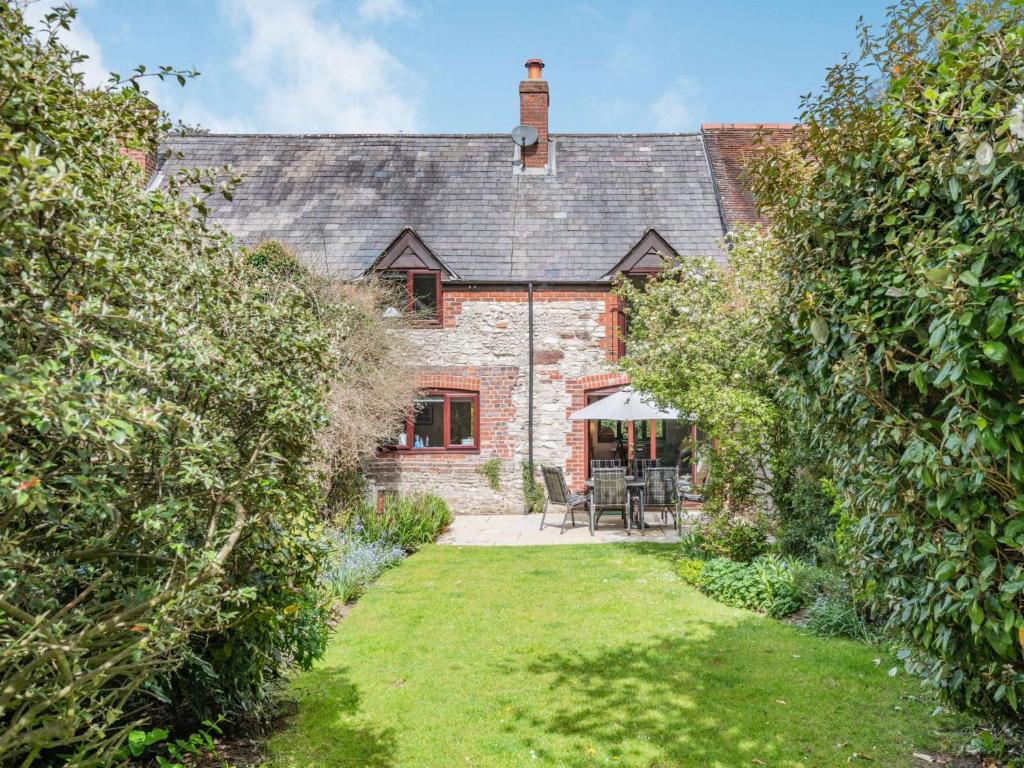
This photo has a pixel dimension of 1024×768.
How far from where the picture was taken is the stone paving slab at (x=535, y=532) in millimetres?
12148

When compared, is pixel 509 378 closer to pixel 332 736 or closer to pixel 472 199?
pixel 472 199

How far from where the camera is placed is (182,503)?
2.65 m

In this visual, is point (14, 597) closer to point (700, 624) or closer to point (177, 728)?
point (177, 728)

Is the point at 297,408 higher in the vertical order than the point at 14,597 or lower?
higher

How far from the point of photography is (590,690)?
5.51 meters

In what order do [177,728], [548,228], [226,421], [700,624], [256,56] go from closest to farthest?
[226,421] < [177,728] < [700,624] < [256,56] < [548,228]

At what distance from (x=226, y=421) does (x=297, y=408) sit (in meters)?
0.33

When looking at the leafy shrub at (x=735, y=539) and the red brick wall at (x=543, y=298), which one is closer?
the leafy shrub at (x=735, y=539)

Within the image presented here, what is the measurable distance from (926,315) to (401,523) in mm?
9392

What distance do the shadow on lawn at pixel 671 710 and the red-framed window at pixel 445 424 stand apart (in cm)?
962

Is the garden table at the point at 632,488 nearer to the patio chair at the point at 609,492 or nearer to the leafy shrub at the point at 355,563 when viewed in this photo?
the patio chair at the point at 609,492

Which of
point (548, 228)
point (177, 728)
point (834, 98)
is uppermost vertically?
point (548, 228)

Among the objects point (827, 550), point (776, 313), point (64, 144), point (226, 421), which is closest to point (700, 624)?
point (827, 550)

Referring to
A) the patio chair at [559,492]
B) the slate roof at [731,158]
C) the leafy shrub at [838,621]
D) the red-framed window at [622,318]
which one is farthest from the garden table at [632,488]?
the slate roof at [731,158]
